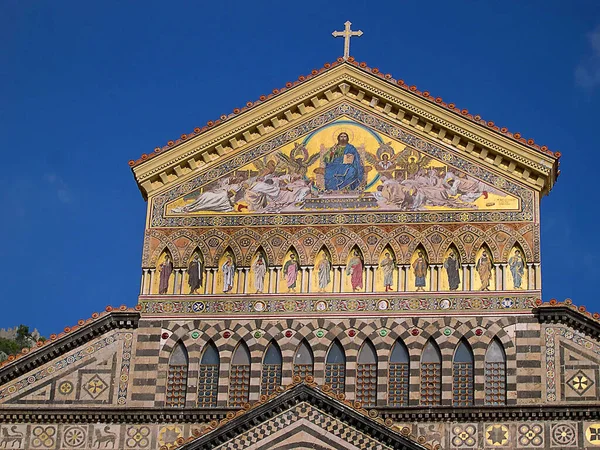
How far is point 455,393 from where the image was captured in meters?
38.5

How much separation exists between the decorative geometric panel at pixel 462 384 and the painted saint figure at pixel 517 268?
7.56 feet

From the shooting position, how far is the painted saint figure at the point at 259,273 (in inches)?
1583

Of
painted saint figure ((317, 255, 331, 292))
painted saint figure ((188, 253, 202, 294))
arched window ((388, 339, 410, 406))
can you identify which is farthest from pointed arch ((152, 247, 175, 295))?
arched window ((388, 339, 410, 406))

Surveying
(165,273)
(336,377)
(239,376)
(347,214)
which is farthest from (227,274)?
(336,377)

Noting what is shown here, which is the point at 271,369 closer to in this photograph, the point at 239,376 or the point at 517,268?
the point at 239,376

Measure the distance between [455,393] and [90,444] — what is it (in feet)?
28.2

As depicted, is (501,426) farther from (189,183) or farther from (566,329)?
(189,183)

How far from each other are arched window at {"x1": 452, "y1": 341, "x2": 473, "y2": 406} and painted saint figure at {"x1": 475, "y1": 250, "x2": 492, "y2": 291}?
1.51m

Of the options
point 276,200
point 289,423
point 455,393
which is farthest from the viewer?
point 276,200

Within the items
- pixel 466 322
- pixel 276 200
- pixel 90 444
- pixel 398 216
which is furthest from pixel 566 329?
pixel 90 444

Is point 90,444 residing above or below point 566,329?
below

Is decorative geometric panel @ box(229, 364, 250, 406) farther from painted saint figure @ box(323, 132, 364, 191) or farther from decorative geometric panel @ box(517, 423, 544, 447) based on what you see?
decorative geometric panel @ box(517, 423, 544, 447)

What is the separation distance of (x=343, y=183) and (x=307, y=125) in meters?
2.04

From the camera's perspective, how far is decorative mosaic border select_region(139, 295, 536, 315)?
3919 centimetres
